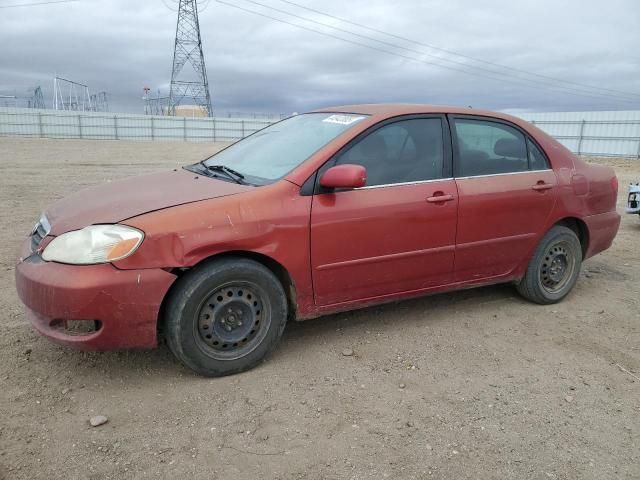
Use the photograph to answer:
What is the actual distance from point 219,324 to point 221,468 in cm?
90

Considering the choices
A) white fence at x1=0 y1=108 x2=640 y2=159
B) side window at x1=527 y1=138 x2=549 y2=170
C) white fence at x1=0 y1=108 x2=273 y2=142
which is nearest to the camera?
side window at x1=527 y1=138 x2=549 y2=170

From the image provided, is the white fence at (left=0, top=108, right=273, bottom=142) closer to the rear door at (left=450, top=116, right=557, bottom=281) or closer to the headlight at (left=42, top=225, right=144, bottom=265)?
the rear door at (left=450, top=116, right=557, bottom=281)

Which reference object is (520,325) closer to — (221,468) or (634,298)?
(634,298)

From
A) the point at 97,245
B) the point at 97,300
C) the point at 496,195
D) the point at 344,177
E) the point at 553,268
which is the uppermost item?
the point at 344,177

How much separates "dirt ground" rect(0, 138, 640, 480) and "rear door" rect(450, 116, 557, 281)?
1.70 feet

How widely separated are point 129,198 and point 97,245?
19.5 inches

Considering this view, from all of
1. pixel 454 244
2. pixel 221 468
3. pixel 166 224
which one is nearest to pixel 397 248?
pixel 454 244

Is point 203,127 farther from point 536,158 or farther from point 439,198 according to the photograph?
point 439,198

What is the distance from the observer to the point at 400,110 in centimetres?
375

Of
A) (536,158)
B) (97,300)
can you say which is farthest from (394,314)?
(97,300)

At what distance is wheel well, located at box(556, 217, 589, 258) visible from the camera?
176 inches

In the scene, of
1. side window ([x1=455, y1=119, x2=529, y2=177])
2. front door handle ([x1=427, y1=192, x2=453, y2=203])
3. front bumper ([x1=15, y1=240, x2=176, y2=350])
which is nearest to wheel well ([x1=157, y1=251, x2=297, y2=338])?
front bumper ([x1=15, y1=240, x2=176, y2=350])

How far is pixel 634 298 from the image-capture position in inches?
184

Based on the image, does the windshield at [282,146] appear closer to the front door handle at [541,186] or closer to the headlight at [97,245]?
the headlight at [97,245]
